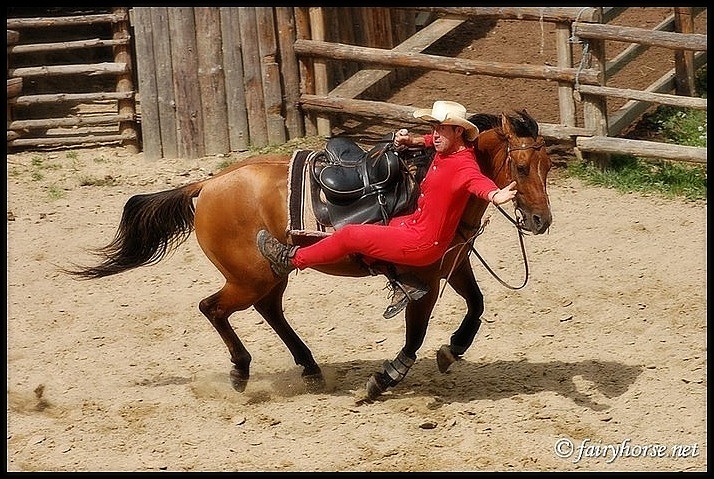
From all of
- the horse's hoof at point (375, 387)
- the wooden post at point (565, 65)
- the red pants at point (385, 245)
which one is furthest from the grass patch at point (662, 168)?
the red pants at point (385, 245)

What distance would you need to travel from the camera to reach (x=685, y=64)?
36.1 feet

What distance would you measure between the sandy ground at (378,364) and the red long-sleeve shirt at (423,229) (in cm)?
97

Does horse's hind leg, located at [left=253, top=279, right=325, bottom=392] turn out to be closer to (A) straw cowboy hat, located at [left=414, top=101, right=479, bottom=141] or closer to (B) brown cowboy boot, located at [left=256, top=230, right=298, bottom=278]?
(B) brown cowboy boot, located at [left=256, top=230, right=298, bottom=278]

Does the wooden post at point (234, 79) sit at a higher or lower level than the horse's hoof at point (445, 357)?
higher

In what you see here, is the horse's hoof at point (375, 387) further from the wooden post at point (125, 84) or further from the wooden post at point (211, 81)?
the wooden post at point (125, 84)

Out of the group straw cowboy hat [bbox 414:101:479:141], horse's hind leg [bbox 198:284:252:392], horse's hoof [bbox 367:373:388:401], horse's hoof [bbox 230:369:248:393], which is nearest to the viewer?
straw cowboy hat [bbox 414:101:479:141]

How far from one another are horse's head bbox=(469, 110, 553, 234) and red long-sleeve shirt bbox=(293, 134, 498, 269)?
152mm

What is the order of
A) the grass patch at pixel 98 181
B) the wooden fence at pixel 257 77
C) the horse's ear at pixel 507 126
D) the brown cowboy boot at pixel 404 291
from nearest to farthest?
the horse's ear at pixel 507 126 < the brown cowboy boot at pixel 404 291 < the wooden fence at pixel 257 77 < the grass patch at pixel 98 181

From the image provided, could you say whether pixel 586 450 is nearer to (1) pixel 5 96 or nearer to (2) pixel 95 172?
(2) pixel 95 172

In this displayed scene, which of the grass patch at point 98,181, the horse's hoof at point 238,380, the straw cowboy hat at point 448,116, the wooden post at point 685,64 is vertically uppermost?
the straw cowboy hat at point 448,116

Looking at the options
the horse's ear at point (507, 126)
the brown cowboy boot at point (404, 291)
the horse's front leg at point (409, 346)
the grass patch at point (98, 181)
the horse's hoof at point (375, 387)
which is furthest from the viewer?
the grass patch at point (98, 181)

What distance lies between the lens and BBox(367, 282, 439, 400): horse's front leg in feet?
21.0

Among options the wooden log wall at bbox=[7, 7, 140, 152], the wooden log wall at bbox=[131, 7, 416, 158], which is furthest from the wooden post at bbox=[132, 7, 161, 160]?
the wooden log wall at bbox=[7, 7, 140, 152]

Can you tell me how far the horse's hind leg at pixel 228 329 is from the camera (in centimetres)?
670
